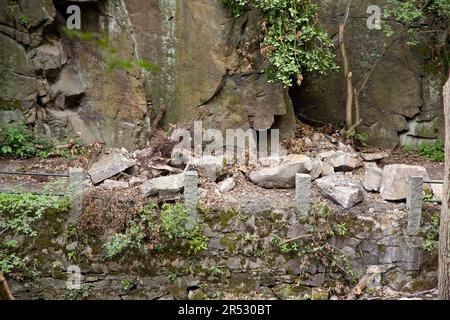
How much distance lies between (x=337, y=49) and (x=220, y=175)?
4096 millimetres

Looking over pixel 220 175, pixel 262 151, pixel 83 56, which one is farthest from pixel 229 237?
pixel 83 56

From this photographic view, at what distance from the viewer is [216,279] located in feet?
23.4

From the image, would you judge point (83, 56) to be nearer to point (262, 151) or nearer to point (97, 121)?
point (97, 121)

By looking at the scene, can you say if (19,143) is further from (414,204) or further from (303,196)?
(414,204)

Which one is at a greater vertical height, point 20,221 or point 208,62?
point 208,62

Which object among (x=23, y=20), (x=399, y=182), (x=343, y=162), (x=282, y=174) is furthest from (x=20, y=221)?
(x=399, y=182)

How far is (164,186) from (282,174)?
6.44 ft

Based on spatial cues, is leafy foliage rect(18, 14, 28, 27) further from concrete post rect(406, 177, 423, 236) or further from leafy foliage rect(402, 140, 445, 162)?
leafy foliage rect(402, 140, 445, 162)

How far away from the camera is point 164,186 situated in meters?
7.24

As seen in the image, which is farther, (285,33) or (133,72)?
(133,72)

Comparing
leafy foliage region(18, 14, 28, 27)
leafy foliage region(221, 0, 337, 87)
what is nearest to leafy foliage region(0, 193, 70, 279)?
leafy foliage region(18, 14, 28, 27)

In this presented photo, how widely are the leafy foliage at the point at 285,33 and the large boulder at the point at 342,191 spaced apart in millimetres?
1950

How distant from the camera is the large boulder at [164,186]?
722cm

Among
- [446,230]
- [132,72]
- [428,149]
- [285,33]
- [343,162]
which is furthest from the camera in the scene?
[428,149]
